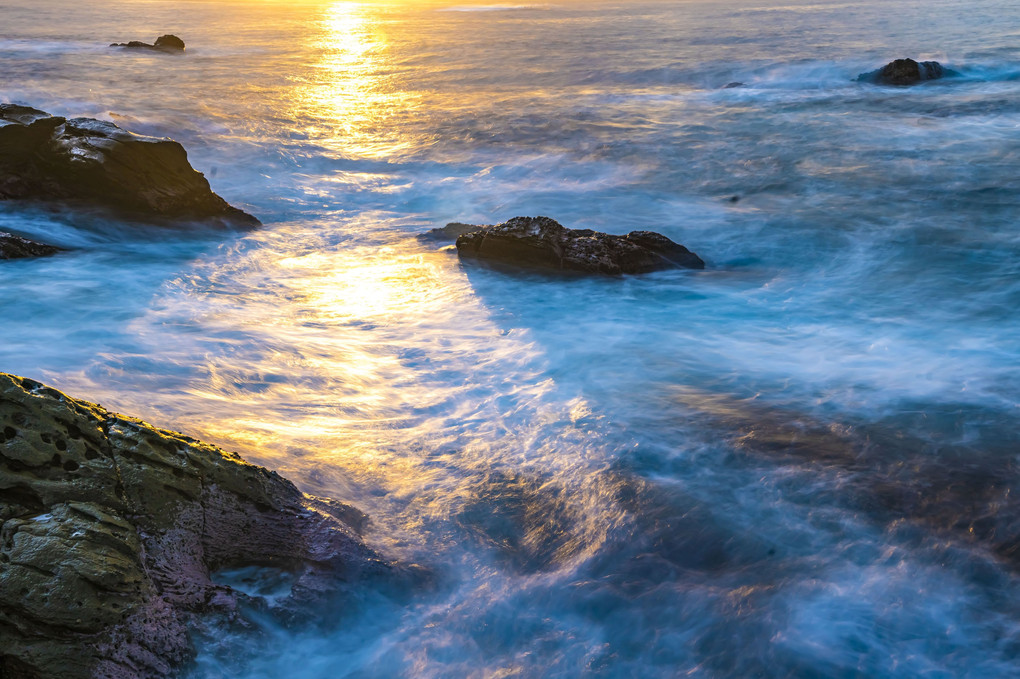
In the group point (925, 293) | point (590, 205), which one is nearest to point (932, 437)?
point (925, 293)

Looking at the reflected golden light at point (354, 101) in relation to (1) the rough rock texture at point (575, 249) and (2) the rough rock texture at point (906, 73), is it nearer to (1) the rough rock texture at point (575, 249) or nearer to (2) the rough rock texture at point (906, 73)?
(1) the rough rock texture at point (575, 249)

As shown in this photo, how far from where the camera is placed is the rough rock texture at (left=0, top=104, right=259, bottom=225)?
9.30 meters

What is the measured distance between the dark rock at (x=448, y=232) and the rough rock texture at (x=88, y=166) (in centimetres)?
293

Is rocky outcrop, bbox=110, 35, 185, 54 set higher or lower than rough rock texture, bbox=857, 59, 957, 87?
higher

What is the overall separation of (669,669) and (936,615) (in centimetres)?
129

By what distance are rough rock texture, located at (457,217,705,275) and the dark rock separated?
864 millimetres

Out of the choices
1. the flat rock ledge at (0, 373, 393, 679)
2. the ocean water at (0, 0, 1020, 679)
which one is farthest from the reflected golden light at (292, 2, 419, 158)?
the flat rock ledge at (0, 373, 393, 679)

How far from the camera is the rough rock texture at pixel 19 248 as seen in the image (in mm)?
7973

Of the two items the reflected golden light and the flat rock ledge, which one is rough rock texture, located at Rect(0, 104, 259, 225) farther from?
the flat rock ledge

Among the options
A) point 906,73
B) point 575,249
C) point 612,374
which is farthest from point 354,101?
point 612,374

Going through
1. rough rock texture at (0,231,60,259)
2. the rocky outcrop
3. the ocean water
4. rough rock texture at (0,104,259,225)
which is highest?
the rocky outcrop

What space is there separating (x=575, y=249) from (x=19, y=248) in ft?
19.2

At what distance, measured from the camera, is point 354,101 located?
19.7 metres

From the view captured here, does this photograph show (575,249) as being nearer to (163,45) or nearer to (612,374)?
(612,374)
